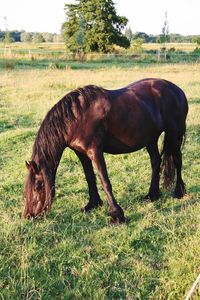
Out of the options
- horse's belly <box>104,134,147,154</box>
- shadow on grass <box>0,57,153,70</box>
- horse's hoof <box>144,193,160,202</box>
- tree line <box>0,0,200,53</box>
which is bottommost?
horse's hoof <box>144,193,160,202</box>

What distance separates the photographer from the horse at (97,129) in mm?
4449

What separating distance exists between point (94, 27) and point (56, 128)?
4195cm

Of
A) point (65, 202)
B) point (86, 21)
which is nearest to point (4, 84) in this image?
point (65, 202)

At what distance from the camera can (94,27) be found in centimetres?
4431

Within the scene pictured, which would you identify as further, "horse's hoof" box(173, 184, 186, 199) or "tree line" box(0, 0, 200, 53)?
"tree line" box(0, 0, 200, 53)

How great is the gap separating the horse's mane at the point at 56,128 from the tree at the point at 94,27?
126 feet

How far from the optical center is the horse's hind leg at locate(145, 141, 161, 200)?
531 cm

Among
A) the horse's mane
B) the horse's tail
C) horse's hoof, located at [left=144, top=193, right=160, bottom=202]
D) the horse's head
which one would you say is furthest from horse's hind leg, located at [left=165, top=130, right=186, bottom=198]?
the horse's head

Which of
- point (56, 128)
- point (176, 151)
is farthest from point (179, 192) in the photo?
point (56, 128)

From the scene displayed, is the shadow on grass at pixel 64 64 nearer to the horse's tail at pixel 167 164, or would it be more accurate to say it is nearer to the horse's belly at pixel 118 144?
the horse's tail at pixel 167 164

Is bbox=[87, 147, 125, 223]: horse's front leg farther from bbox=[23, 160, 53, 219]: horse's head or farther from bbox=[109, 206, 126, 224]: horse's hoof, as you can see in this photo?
bbox=[23, 160, 53, 219]: horse's head

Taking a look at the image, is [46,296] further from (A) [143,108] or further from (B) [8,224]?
(A) [143,108]

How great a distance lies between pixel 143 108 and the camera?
4910 millimetres

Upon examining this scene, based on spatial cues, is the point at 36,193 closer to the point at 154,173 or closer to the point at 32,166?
the point at 32,166
